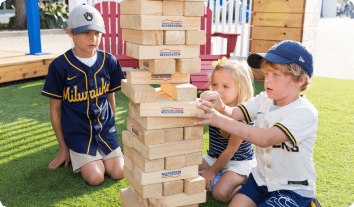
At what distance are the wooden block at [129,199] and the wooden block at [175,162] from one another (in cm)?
38

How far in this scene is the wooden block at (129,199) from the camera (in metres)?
2.34

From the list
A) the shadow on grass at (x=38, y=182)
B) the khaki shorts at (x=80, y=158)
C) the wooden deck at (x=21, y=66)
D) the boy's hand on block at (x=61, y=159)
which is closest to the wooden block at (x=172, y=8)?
the shadow on grass at (x=38, y=182)

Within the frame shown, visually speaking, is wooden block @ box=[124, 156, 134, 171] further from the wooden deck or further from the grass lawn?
the wooden deck

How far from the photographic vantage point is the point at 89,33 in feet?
9.75

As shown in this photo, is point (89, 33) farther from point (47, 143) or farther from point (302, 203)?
point (302, 203)

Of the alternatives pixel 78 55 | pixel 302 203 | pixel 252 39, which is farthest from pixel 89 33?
pixel 252 39

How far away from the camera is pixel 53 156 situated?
3.51 meters

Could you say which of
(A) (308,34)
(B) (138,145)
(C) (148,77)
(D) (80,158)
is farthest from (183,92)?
(A) (308,34)

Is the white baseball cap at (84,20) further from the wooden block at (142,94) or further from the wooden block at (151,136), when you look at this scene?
the wooden block at (151,136)

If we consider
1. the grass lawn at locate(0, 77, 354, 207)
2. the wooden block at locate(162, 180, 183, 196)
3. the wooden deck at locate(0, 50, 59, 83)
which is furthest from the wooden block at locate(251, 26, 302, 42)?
the wooden block at locate(162, 180, 183, 196)

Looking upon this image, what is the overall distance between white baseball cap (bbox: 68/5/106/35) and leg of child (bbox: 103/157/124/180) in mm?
1213

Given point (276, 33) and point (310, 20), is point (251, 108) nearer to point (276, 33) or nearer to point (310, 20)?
point (276, 33)

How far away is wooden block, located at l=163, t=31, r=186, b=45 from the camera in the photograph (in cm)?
208

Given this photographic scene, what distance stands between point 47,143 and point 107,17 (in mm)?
3104
